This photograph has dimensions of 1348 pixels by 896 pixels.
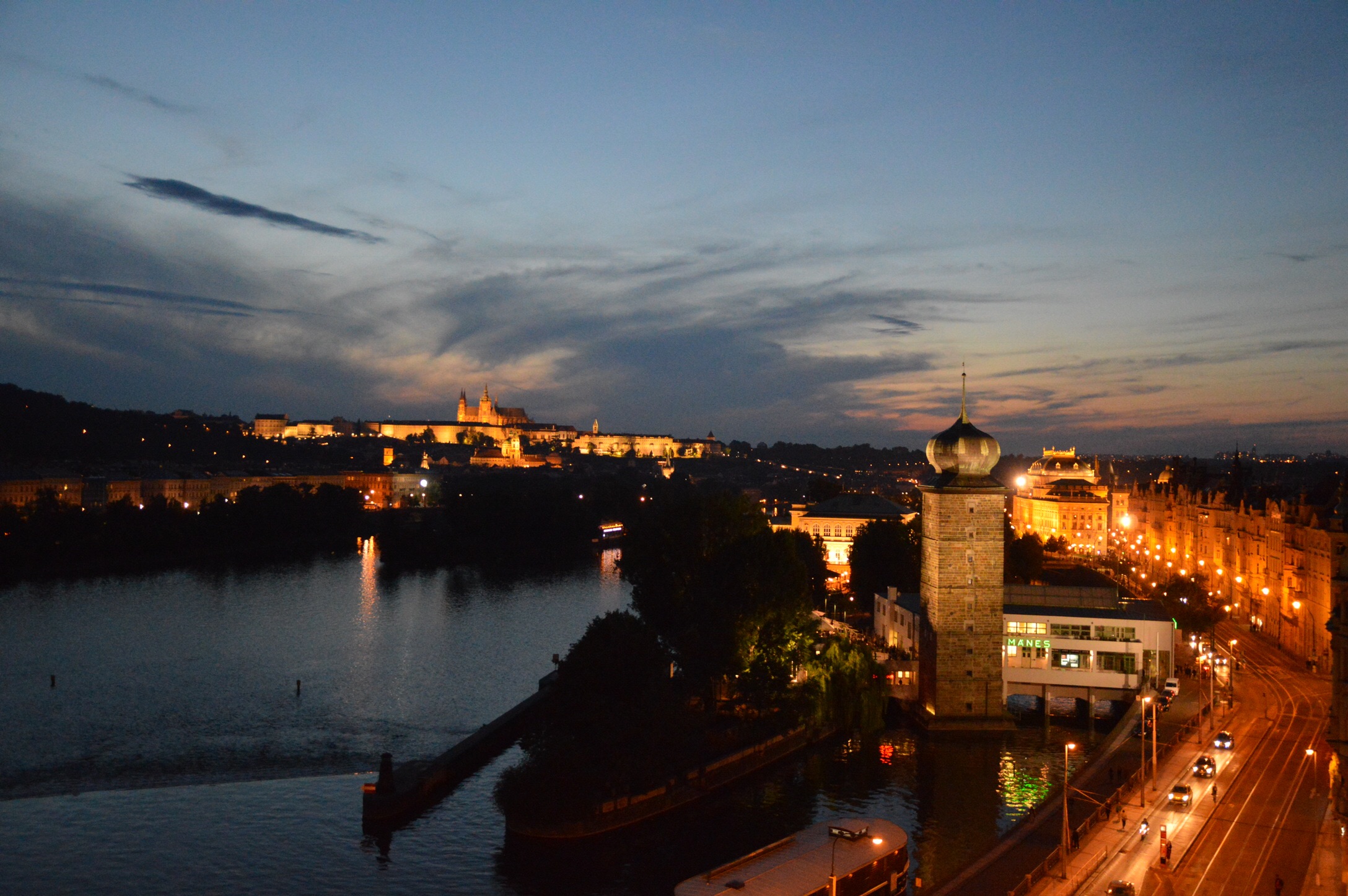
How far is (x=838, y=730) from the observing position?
30.2 m

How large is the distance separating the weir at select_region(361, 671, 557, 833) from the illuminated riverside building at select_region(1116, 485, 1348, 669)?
17.6 m

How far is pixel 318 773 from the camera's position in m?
25.8

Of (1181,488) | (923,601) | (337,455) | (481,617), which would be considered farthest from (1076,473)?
(337,455)

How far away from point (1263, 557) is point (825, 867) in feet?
105

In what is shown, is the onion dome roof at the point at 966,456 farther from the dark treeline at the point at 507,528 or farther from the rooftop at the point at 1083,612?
the dark treeline at the point at 507,528

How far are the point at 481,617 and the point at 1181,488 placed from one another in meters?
35.1

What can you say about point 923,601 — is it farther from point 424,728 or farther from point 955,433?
point 424,728

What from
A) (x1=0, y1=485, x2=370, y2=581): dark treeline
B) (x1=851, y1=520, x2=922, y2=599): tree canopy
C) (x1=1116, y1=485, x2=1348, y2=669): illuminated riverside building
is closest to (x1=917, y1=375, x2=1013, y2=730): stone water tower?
(x1=1116, y1=485, x2=1348, y2=669): illuminated riverside building

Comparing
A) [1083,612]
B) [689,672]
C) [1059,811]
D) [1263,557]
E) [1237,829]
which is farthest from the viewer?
[1263,557]

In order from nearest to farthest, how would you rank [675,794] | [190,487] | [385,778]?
1. [385,778]
2. [675,794]
3. [190,487]

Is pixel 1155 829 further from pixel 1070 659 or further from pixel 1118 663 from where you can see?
Answer: pixel 1118 663

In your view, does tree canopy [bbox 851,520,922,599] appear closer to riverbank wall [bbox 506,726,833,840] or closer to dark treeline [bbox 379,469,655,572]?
riverbank wall [bbox 506,726,833,840]

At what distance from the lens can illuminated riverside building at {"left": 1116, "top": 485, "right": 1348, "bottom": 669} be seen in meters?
35.3

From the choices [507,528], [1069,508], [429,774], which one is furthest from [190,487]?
[429,774]
